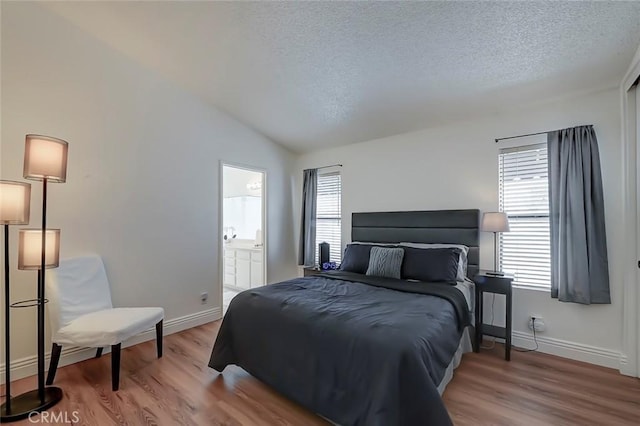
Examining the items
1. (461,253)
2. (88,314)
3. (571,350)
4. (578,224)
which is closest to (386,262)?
(461,253)

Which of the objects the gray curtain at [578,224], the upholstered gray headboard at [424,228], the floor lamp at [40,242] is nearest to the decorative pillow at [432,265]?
the upholstered gray headboard at [424,228]

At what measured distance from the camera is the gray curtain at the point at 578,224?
8.55 feet

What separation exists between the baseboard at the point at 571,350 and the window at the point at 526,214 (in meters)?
0.52

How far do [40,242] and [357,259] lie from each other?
283 cm

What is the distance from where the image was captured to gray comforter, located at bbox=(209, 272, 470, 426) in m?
1.49

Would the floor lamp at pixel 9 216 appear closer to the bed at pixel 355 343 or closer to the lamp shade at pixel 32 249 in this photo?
the lamp shade at pixel 32 249

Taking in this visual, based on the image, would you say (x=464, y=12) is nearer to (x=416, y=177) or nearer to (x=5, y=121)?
(x=416, y=177)

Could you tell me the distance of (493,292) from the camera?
9.33 feet

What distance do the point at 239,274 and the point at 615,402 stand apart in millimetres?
4959

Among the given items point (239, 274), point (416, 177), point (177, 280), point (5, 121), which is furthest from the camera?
point (239, 274)

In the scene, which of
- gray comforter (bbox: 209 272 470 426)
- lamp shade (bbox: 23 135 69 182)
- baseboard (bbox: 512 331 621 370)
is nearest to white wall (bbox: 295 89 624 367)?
baseboard (bbox: 512 331 621 370)

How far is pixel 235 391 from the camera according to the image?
87.7 inches

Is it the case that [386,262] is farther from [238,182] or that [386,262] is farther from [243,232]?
[238,182]

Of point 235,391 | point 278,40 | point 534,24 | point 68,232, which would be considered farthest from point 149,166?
point 534,24
